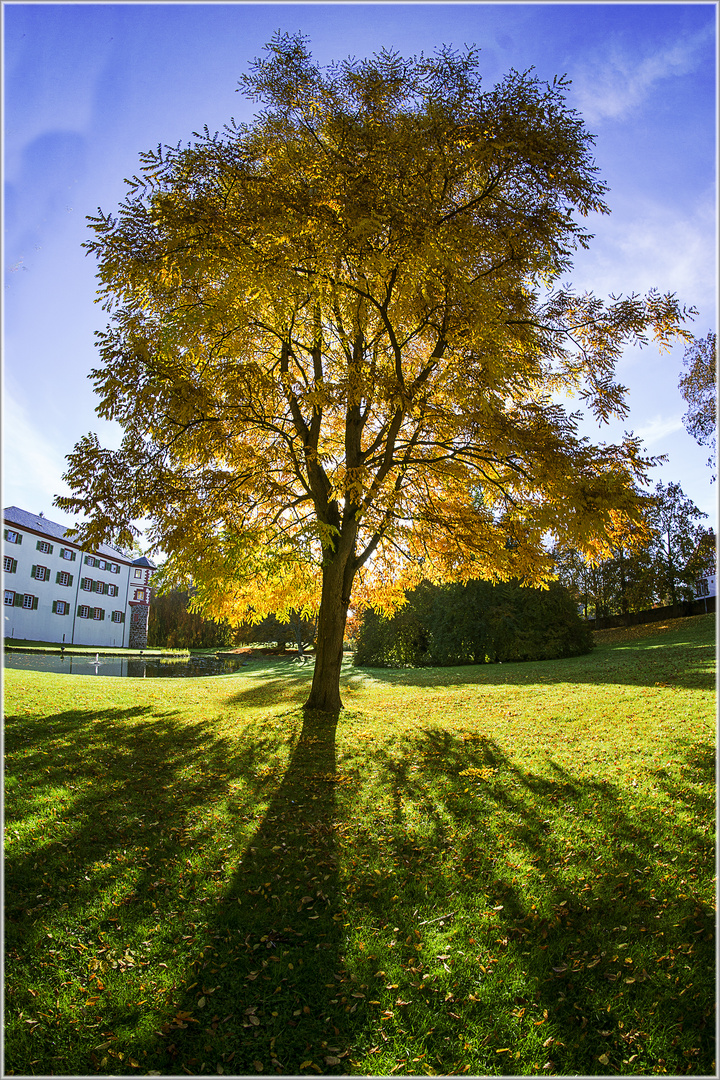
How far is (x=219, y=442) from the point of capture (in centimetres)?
805

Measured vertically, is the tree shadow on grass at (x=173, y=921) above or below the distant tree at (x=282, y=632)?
above

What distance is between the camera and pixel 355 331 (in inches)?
349

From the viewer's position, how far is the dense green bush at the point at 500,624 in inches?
853

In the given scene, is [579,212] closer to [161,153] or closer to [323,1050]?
[161,153]

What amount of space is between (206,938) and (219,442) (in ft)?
20.9

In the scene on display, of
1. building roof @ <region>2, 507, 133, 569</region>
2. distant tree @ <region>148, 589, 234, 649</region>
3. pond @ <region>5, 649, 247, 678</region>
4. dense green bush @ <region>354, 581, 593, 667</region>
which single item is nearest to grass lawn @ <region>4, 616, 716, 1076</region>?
pond @ <region>5, 649, 247, 678</region>

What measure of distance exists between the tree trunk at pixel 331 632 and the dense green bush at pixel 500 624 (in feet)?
37.7

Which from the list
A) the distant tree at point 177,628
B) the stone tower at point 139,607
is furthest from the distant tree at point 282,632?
the stone tower at point 139,607

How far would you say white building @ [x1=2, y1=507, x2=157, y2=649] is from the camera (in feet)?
83.5

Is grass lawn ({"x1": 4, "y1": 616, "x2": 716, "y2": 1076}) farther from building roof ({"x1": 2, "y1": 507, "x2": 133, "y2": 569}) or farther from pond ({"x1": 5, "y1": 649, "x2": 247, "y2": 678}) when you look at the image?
building roof ({"x1": 2, "y1": 507, "x2": 133, "y2": 569})

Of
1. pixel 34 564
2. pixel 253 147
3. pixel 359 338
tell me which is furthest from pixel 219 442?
pixel 34 564

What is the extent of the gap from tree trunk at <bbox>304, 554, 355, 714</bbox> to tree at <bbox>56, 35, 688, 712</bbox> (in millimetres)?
44

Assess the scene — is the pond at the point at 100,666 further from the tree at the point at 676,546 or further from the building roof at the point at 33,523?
the tree at the point at 676,546

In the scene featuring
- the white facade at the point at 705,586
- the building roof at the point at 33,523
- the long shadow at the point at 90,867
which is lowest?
the long shadow at the point at 90,867
